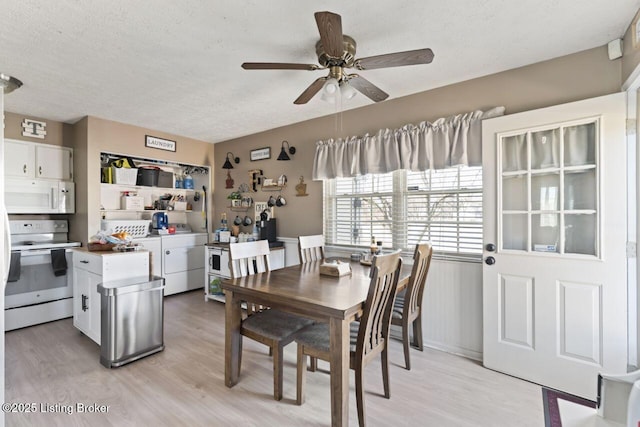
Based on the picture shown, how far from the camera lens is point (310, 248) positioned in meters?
3.20

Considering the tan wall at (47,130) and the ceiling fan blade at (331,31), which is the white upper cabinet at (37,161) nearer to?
the tan wall at (47,130)

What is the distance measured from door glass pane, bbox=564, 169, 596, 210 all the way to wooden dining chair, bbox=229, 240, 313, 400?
6.86 feet

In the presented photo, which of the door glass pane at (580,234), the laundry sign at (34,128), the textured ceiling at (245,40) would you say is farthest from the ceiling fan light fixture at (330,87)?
the laundry sign at (34,128)

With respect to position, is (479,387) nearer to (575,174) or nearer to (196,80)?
(575,174)

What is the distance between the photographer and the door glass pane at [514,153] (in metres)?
2.39

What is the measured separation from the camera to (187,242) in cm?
466

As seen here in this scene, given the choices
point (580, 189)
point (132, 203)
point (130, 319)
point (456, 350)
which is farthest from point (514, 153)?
point (132, 203)

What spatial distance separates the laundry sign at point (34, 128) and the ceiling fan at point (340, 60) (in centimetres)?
347

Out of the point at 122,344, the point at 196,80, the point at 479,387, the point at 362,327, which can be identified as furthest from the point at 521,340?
the point at 196,80

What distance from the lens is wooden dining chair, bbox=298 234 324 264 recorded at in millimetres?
3057

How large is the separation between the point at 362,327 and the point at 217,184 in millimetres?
4008

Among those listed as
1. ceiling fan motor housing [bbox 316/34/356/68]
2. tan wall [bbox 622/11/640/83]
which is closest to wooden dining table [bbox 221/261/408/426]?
ceiling fan motor housing [bbox 316/34/356/68]

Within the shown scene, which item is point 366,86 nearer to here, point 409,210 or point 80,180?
point 409,210
